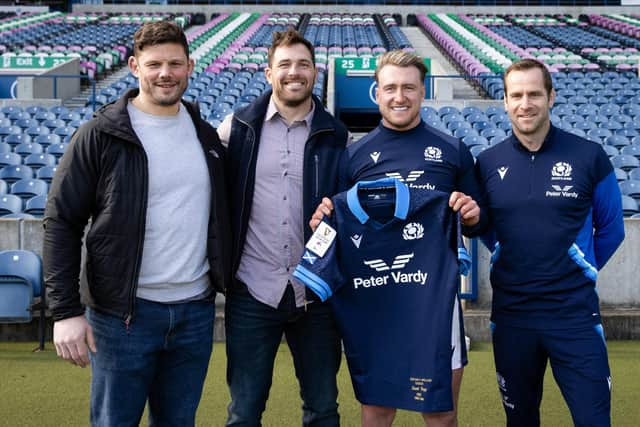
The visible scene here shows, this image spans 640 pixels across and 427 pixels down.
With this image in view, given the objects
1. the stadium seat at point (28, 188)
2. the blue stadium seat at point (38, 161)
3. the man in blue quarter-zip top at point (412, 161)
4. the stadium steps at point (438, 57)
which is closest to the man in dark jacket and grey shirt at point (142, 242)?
the man in blue quarter-zip top at point (412, 161)

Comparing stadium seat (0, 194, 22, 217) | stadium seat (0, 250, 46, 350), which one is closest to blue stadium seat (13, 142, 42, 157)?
stadium seat (0, 194, 22, 217)

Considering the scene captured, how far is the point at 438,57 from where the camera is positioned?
25.8m

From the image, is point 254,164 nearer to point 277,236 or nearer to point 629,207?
point 277,236

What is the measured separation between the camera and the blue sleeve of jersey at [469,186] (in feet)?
9.45

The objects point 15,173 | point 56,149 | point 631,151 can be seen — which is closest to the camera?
point 15,173

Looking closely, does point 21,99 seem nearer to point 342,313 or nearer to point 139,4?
point 342,313

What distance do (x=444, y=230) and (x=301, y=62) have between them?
915mm

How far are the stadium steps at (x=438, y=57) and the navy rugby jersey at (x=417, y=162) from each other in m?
9.48

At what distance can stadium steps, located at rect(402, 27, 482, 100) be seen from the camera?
17859 millimetres

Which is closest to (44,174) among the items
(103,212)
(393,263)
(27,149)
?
(27,149)

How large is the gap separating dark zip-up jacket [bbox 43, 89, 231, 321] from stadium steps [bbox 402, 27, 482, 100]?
10.1m

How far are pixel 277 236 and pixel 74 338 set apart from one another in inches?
35.5

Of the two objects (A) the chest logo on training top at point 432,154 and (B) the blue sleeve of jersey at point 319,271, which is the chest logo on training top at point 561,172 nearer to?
(A) the chest logo on training top at point 432,154

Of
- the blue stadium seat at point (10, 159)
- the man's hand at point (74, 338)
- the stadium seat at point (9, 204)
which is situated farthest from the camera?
the blue stadium seat at point (10, 159)
